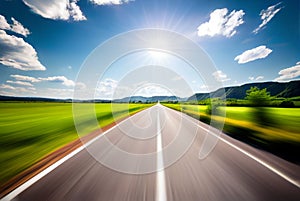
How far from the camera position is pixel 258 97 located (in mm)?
12234

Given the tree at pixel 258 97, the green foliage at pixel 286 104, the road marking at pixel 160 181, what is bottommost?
the road marking at pixel 160 181

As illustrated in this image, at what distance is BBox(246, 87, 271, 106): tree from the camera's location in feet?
39.7

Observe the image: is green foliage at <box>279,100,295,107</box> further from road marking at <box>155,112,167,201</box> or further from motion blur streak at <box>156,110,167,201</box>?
motion blur streak at <box>156,110,167,201</box>

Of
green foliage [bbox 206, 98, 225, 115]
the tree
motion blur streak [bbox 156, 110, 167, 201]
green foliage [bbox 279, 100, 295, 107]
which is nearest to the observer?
motion blur streak [bbox 156, 110, 167, 201]

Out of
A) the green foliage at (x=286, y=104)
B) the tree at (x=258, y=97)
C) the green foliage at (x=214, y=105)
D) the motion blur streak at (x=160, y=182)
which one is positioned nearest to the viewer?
the motion blur streak at (x=160, y=182)

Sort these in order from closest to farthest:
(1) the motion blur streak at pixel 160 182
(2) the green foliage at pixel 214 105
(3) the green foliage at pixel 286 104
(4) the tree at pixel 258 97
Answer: (1) the motion blur streak at pixel 160 182 < (4) the tree at pixel 258 97 < (2) the green foliage at pixel 214 105 < (3) the green foliage at pixel 286 104

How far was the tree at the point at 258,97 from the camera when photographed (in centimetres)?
1209

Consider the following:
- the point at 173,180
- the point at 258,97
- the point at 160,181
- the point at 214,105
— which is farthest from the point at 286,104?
the point at 160,181

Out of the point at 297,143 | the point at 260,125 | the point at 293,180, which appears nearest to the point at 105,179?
the point at 293,180

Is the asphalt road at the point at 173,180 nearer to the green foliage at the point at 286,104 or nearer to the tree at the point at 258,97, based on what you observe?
the tree at the point at 258,97

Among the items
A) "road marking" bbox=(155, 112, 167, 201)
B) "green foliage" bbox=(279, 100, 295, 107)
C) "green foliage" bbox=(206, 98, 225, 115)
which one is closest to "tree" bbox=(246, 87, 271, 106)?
"road marking" bbox=(155, 112, 167, 201)

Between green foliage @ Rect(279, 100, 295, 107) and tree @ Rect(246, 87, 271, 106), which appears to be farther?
green foliage @ Rect(279, 100, 295, 107)

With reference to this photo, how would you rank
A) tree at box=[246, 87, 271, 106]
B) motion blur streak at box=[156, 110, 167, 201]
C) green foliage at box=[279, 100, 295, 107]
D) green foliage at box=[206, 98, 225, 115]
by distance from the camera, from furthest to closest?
1. green foliage at box=[279, 100, 295, 107]
2. green foliage at box=[206, 98, 225, 115]
3. tree at box=[246, 87, 271, 106]
4. motion blur streak at box=[156, 110, 167, 201]

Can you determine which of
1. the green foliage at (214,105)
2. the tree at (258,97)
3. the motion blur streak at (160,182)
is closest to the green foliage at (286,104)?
the green foliage at (214,105)
